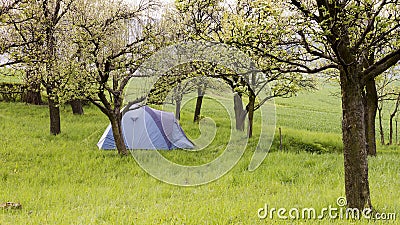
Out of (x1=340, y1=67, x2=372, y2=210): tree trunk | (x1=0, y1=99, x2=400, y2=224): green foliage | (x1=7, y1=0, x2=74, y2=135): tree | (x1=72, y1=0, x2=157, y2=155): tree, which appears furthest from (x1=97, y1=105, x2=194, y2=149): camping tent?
(x1=340, y1=67, x2=372, y2=210): tree trunk

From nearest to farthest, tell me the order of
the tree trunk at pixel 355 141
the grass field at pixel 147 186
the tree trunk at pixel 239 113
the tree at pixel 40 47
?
the tree trunk at pixel 355 141
the grass field at pixel 147 186
the tree at pixel 40 47
the tree trunk at pixel 239 113

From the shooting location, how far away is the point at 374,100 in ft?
42.9

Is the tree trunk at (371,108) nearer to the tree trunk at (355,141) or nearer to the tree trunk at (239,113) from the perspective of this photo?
the tree trunk at (239,113)

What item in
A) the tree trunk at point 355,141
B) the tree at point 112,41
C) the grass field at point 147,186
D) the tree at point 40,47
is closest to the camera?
the tree trunk at point 355,141

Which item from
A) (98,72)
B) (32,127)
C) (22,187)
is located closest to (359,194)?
(22,187)

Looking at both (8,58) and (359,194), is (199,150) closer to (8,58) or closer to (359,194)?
(8,58)

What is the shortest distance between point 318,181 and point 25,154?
8.76m

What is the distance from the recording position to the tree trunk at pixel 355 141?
5383mm

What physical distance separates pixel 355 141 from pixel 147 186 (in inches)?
186

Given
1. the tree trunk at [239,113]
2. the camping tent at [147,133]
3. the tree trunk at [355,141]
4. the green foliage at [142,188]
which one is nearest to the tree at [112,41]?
the camping tent at [147,133]

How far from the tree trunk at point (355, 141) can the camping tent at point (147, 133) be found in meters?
8.93

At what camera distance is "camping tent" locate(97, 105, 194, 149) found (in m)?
13.8

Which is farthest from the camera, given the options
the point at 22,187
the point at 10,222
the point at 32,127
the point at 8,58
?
the point at 32,127

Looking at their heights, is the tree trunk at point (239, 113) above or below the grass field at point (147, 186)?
above
